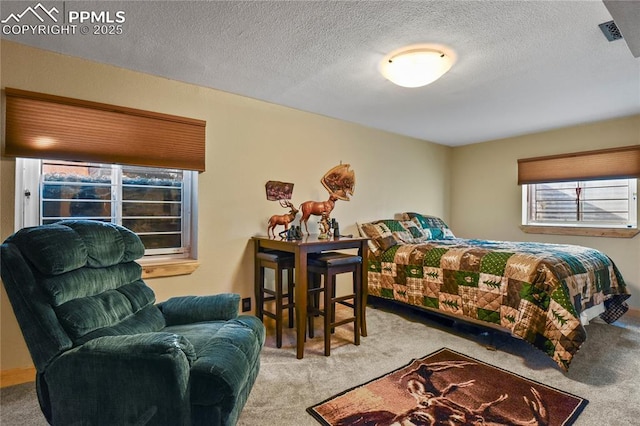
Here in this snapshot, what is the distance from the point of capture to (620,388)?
1966 millimetres

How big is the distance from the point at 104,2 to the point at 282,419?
2.29 metres

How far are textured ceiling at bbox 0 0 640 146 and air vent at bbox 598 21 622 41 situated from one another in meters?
0.04

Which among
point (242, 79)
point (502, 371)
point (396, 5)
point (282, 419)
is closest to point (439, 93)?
point (396, 5)

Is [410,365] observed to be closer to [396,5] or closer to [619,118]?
[396,5]

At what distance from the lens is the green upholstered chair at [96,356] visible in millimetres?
1202

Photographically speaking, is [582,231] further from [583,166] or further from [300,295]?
A: [300,295]

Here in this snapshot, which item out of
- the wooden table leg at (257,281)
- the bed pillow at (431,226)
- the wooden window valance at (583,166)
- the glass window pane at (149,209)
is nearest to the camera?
the glass window pane at (149,209)

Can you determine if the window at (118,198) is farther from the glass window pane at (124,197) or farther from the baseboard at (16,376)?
the baseboard at (16,376)

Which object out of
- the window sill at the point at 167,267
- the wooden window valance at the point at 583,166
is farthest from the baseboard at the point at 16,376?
the wooden window valance at the point at 583,166

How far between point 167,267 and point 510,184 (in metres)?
4.36

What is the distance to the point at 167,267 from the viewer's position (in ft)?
8.23

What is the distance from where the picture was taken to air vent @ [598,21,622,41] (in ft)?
5.79

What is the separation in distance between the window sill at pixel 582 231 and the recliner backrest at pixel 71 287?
14.4 ft

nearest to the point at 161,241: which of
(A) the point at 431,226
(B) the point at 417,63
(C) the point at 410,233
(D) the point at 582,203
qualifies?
(B) the point at 417,63
